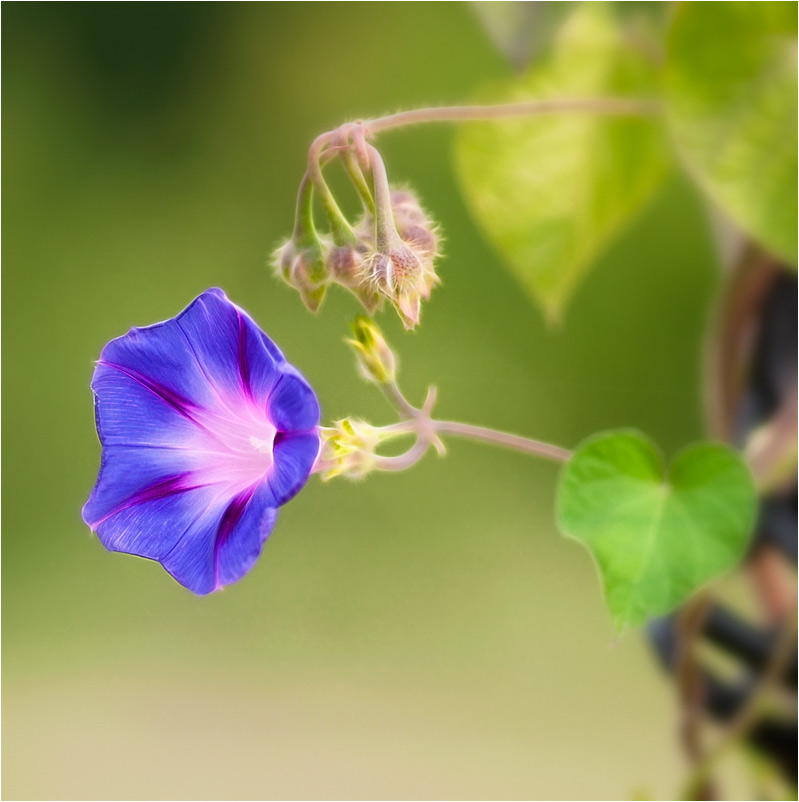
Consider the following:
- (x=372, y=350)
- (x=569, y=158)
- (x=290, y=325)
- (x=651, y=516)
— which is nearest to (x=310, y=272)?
(x=372, y=350)

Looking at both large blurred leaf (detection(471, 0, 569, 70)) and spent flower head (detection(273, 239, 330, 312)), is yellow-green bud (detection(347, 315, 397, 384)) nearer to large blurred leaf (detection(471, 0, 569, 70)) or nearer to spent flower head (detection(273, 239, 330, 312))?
spent flower head (detection(273, 239, 330, 312))

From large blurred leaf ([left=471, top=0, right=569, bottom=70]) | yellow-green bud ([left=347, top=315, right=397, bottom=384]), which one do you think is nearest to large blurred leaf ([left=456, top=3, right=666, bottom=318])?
large blurred leaf ([left=471, top=0, right=569, bottom=70])

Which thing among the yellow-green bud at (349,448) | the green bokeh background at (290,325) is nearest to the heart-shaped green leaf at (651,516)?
the yellow-green bud at (349,448)

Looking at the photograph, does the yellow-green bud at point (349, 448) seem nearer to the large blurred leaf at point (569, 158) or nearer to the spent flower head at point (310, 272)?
the spent flower head at point (310, 272)

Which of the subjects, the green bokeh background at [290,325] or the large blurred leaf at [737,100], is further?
the green bokeh background at [290,325]

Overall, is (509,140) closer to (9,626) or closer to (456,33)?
(456,33)

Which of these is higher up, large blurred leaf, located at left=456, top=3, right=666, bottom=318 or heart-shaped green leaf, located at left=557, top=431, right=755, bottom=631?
large blurred leaf, located at left=456, top=3, right=666, bottom=318
